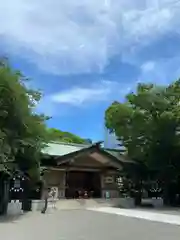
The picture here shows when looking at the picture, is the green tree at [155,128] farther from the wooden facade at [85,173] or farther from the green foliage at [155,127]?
the wooden facade at [85,173]

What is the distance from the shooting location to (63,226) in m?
14.6

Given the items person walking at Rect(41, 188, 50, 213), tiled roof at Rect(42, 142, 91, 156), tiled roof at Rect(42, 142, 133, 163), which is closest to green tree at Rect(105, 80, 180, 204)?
tiled roof at Rect(42, 142, 133, 163)

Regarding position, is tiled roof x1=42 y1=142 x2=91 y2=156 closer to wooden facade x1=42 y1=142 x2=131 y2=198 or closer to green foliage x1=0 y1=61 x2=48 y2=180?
wooden facade x1=42 y1=142 x2=131 y2=198

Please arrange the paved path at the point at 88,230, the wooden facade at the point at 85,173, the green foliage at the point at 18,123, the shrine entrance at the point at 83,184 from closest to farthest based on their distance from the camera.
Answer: the paved path at the point at 88,230 < the green foliage at the point at 18,123 < the wooden facade at the point at 85,173 < the shrine entrance at the point at 83,184

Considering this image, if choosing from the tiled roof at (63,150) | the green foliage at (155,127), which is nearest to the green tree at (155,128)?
the green foliage at (155,127)

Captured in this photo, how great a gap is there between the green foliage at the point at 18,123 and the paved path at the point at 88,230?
397cm

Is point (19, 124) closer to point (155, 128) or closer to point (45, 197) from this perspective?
point (45, 197)

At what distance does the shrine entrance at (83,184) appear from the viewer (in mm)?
28391

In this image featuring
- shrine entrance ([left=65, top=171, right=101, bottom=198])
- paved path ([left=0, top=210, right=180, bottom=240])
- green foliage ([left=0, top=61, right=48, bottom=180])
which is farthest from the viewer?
shrine entrance ([left=65, top=171, right=101, bottom=198])

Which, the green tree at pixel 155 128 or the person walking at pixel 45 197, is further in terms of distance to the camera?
the green tree at pixel 155 128

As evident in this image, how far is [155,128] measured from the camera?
25250 mm

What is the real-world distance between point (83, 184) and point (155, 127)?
835 centimetres

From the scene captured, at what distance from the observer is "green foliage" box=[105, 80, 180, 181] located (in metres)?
25.1

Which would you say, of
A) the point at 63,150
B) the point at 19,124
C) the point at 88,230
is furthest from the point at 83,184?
the point at 88,230
